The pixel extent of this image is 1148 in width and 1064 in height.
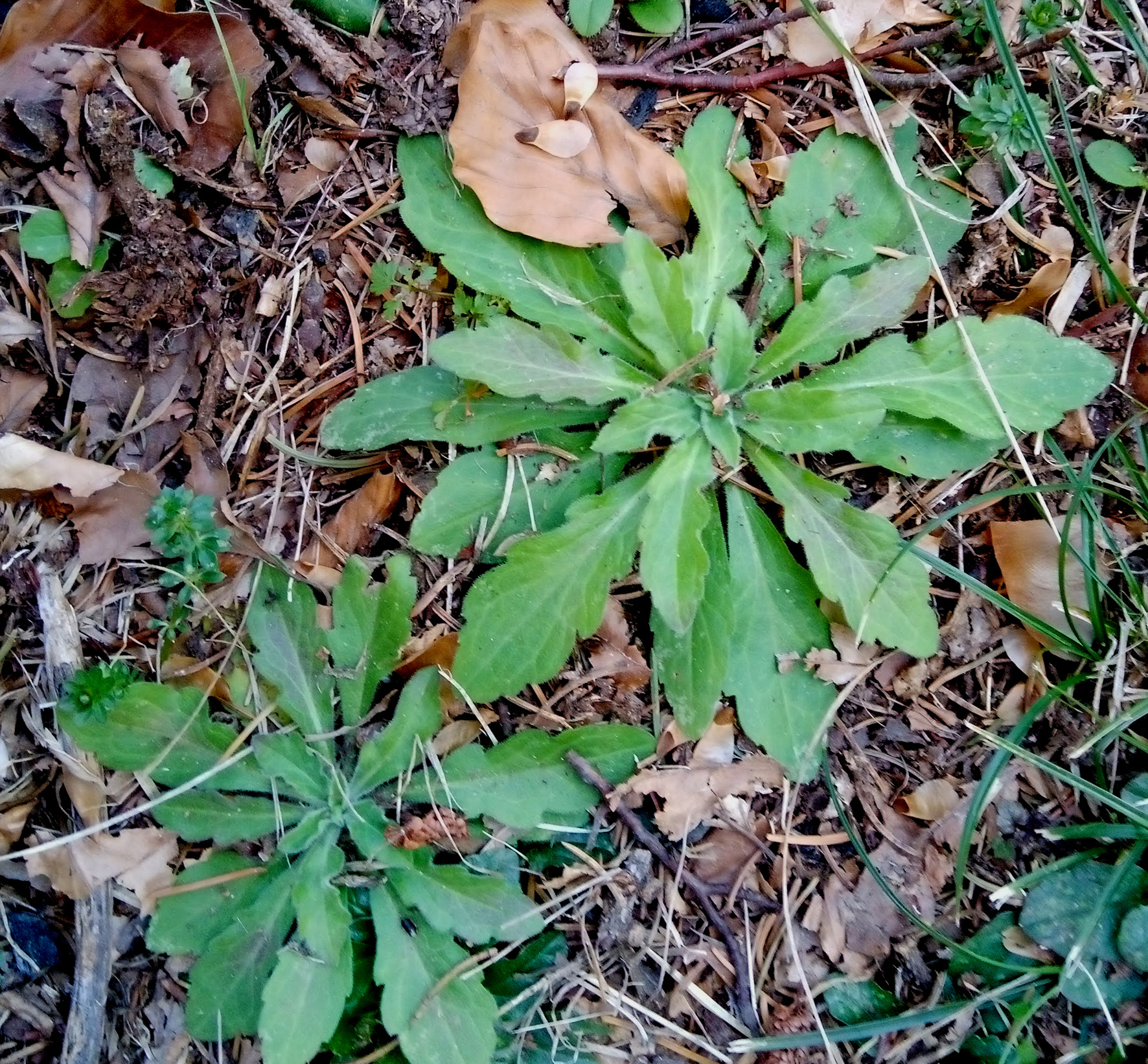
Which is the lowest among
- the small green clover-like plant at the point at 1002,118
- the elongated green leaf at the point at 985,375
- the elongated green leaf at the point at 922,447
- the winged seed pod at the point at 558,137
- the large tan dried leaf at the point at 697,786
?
the large tan dried leaf at the point at 697,786

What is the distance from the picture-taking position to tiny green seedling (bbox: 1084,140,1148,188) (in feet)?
6.48

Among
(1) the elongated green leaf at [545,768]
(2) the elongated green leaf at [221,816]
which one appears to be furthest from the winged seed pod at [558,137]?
(2) the elongated green leaf at [221,816]

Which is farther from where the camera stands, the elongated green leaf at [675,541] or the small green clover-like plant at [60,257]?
the small green clover-like plant at [60,257]

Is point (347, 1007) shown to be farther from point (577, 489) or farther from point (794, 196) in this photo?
point (794, 196)

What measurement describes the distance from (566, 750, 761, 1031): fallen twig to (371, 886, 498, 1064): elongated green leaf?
0.42 meters

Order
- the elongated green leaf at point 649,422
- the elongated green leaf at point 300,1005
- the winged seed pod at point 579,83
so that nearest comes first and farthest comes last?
the elongated green leaf at point 300,1005, the elongated green leaf at point 649,422, the winged seed pod at point 579,83

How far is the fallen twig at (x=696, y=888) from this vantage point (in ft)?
5.90

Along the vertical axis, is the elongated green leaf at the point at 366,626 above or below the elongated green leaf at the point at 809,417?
below

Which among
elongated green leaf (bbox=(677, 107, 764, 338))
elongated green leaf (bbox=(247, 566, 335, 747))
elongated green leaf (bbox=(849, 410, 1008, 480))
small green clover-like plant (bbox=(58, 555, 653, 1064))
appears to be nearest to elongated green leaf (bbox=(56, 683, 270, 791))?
small green clover-like plant (bbox=(58, 555, 653, 1064))

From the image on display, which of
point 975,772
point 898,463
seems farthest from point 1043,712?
point 898,463

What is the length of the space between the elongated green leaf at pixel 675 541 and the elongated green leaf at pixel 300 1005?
3.12 ft

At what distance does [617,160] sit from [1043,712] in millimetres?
1495

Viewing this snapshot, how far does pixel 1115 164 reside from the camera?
78.0 inches

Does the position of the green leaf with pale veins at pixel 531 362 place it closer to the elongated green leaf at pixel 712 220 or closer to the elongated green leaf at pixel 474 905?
the elongated green leaf at pixel 712 220
